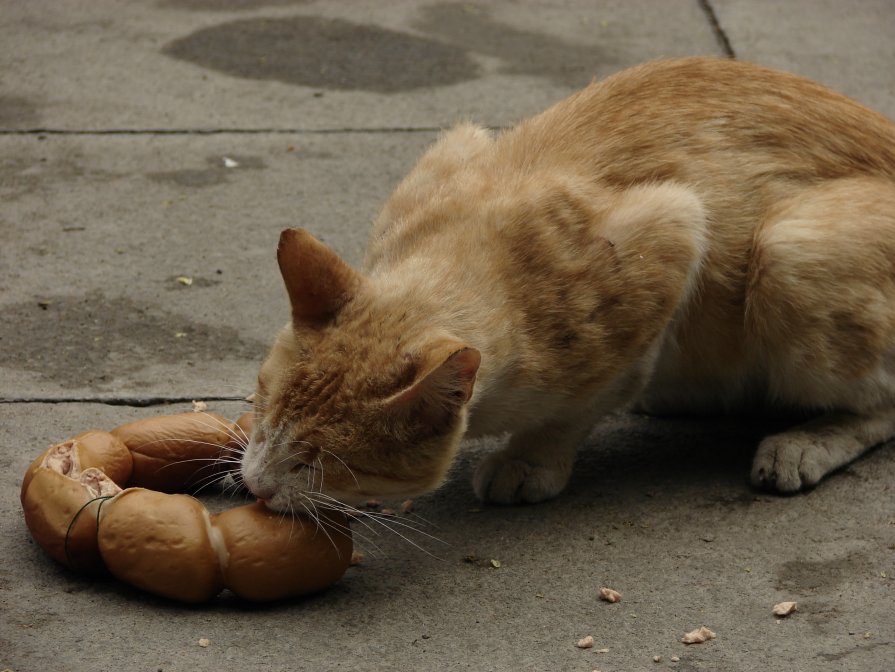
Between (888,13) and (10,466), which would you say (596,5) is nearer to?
(888,13)

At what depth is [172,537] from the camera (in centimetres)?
326

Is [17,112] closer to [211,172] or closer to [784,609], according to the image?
[211,172]

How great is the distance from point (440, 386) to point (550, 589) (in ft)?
2.65

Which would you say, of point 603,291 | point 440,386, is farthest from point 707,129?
point 440,386

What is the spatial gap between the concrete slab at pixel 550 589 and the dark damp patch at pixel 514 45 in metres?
3.81

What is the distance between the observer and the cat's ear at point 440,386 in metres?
3.03

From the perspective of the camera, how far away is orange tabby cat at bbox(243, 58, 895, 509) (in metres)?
3.28

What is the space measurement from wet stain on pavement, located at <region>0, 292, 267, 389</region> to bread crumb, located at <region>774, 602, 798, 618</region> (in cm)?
218

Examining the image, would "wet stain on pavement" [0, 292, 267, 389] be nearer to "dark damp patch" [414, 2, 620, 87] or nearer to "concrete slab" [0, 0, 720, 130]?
"concrete slab" [0, 0, 720, 130]

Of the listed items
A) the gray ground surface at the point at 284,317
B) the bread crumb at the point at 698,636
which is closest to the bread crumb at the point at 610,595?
the gray ground surface at the point at 284,317

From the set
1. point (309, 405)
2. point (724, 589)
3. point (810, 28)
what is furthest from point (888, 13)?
point (309, 405)

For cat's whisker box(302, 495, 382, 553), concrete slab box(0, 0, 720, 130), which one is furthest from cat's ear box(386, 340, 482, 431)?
concrete slab box(0, 0, 720, 130)

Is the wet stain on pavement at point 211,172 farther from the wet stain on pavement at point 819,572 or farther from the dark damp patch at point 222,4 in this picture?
the wet stain on pavement at point 819,572

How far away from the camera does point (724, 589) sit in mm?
3580
